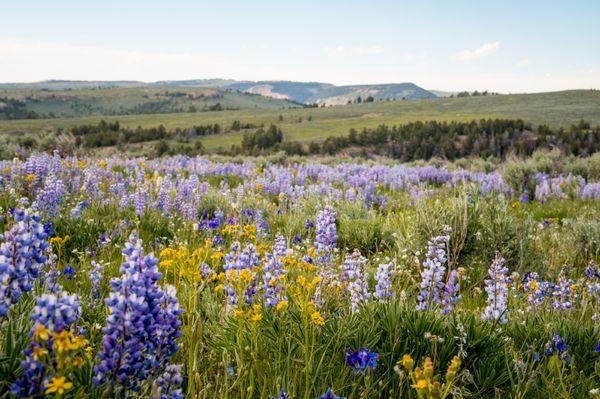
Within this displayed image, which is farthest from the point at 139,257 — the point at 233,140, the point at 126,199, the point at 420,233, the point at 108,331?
the point at 233,140

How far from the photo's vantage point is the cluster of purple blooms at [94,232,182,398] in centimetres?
149

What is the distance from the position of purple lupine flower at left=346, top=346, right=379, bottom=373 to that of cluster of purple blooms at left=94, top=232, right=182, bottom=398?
2.83 feet

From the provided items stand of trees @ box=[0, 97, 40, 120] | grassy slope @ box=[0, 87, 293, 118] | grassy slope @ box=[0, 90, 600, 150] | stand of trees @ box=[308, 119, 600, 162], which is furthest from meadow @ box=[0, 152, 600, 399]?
grassy slope @ box=[0, 87, 293, 118]

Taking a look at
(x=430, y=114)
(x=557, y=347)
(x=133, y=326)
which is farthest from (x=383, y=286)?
(x=430, y=114)

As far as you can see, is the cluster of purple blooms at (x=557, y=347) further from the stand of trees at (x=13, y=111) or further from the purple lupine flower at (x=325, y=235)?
the stand of trees at (x=13, y=111)

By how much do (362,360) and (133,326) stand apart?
1086 millimetres

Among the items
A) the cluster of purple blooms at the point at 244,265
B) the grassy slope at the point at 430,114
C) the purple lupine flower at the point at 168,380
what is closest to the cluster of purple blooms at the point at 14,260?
the purple lupine flower at the point at 168,380

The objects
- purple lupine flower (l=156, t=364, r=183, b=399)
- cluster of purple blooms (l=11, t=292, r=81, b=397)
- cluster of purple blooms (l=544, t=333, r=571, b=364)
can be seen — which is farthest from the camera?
cluster of purple blooms (l=544, t=333, r=571, b=364)

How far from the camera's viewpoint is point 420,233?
17.8ft

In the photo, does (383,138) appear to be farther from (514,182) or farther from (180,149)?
(514,182)

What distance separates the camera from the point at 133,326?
4.95 feet

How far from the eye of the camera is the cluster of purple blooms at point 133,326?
1.49 metres

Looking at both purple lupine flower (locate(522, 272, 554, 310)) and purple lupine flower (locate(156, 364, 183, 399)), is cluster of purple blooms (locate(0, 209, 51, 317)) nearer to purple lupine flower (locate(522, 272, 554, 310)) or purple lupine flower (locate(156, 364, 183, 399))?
purple lupine flower (locate(156, 364, 183, 399))

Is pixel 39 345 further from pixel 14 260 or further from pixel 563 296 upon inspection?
pixel 563 296
